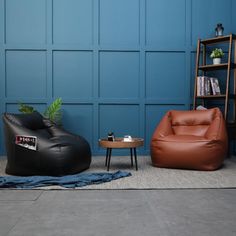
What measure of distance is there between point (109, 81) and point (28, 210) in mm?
3206

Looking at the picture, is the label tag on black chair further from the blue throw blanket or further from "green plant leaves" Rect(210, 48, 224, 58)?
"green plant leaves" Rect(210, 48, 224, 58)

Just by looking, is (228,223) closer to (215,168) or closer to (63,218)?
(63,218)

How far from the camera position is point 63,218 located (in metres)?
2.18

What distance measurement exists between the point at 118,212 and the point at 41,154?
4.68 ft

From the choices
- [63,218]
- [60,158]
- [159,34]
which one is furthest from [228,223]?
[159,34]

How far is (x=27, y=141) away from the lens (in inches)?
139

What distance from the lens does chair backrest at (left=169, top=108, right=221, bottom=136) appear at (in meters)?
4.41

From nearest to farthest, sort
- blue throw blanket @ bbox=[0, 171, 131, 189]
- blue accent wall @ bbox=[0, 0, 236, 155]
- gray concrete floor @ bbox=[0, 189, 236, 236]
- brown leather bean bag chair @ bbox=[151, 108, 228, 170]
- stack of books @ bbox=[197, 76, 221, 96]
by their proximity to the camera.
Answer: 1. gray concrete floor @ bbox=[0, 189, 236, 236]
2. blue throw blanket @ bbox=[0, 171, 131, 189]
3. brown leather bean bag chair @ bbox=[151, 108, 228, 170]
4. stack of books @ bbox=[197, 76, 221, 96]
5. blue accent wall @ bbox=[0, 0, 236, 155]

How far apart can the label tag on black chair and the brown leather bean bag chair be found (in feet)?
4.88

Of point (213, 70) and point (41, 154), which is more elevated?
point (213, 70)

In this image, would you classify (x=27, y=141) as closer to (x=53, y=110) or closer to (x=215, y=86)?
(x=53, y=110)

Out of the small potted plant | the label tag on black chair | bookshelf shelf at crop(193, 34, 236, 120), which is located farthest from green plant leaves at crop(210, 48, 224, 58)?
the label tag on black chair

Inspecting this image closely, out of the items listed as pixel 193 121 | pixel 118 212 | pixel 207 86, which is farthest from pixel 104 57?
pixel 118 212

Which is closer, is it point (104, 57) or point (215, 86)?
point (215, 86)
